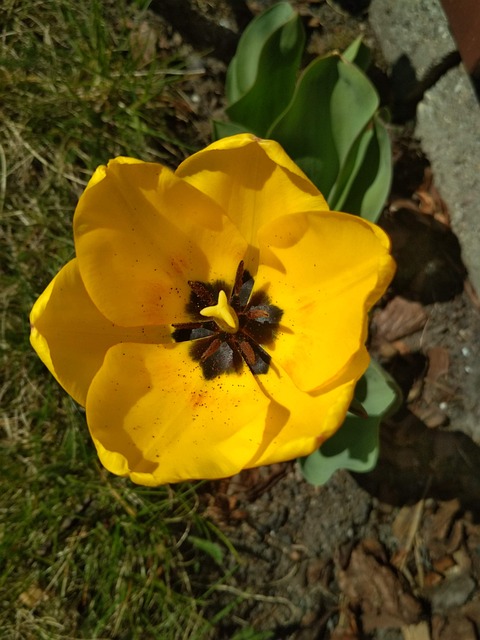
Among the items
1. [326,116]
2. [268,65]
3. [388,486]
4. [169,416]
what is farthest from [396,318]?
[169,416]

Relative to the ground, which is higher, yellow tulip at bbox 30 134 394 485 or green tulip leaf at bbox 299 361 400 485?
yellow tulip at bbox 30 134 394 485

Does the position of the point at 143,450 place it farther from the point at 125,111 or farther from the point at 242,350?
the point at 125,111

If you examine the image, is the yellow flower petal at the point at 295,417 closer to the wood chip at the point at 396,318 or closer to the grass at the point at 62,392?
the wood chip at the point at 396,318

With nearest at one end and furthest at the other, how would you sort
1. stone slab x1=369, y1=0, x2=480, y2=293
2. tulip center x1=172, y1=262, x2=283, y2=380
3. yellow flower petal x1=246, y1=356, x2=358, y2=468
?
yellow flower petal x1=246, y1=356, x2=358, y2=468
tulip center x1=172, y1=262, x2=283, y2=380
stone slab x1=369, y1=0, x2=480, y2=293

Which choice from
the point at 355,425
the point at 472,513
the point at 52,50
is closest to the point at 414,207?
the point at 355,425

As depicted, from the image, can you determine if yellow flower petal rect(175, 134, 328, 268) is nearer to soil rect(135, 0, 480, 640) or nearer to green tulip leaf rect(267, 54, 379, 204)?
green tulip leaf rect(267, 54, 379, 204)

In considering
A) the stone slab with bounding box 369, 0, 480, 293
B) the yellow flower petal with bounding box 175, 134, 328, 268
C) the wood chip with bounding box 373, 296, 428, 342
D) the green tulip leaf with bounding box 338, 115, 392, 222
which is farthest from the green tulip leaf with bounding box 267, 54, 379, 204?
the wood chip with bounding box 373, 296, 428, 342
